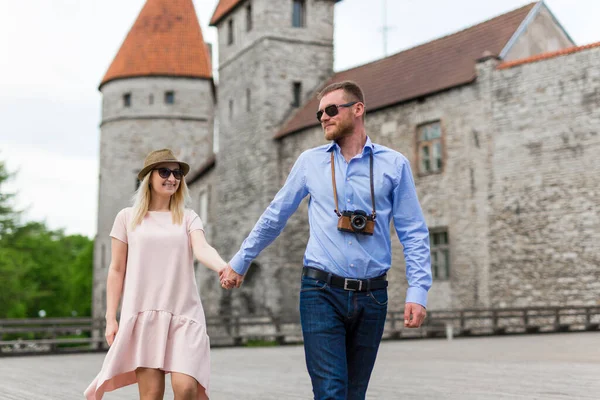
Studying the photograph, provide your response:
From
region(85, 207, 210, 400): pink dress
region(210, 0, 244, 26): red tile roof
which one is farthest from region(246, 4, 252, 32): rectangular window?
region(85, 207, 210, 400): pink dress

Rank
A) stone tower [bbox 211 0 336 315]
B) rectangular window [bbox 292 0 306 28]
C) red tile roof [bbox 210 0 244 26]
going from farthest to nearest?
red tile roof [bbox 210 0 244 26], rectangular window [bbox 292 0 306 28], stone tower [bbox 211 0 336 315]

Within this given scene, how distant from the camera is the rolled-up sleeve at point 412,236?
12.7 feet

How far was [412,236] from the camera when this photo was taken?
3.96 metres

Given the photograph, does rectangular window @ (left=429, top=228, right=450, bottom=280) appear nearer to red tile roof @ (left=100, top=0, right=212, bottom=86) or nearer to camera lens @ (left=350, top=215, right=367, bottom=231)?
camera lens @ (left=350, top=215, right=367, bottom=231)

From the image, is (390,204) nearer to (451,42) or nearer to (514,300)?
(514,300)

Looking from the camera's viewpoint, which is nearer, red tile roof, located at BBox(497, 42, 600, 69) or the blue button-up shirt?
the blue button-up shirt

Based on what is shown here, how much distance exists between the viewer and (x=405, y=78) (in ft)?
84.1

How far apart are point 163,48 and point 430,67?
19.1m

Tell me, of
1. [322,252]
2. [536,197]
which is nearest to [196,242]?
[322,252]

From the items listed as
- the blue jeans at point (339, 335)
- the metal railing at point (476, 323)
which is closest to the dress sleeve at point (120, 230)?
the blue jeans at point (339, 335)

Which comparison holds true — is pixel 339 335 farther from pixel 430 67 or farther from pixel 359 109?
pixel 430 67

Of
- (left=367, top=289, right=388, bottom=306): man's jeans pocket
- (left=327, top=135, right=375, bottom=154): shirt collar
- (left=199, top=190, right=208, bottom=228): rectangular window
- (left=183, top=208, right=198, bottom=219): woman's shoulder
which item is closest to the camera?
(left=367, top=289, right=388, bottom=306): man's jeans pocket

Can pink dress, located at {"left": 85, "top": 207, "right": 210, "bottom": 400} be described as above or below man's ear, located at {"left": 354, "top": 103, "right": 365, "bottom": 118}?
below

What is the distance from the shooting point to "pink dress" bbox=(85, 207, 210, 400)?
446 centimetres
